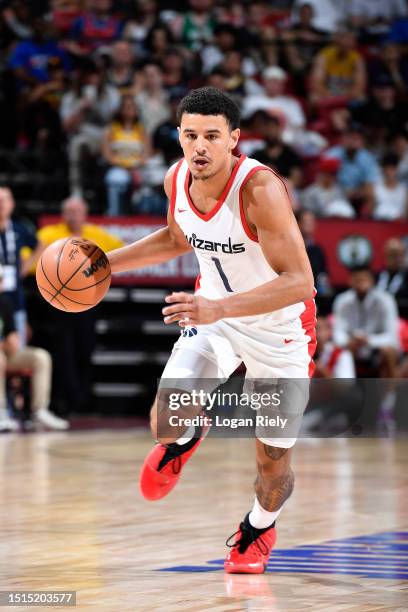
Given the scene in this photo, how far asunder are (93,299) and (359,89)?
11.1 m

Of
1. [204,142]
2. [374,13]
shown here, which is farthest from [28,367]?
[374,13]

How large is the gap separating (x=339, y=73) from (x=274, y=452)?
435 inches

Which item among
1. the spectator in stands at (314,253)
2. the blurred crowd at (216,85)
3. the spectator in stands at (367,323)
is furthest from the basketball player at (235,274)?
the blurred crowd at (216,85)

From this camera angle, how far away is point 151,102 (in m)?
13.6

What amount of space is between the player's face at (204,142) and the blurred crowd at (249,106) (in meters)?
6.47

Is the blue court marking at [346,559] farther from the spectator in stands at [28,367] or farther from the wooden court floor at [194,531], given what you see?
the spectator in stands at [28,367]

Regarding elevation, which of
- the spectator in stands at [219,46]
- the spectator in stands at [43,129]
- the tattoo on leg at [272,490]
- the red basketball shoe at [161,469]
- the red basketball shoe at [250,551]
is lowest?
the red basketball shoe at [250,551]

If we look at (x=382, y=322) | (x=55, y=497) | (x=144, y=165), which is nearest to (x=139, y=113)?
(x=144, y=165)

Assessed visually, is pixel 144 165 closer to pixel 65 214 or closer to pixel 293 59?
pixel 65 214

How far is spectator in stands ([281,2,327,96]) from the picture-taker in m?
15.4

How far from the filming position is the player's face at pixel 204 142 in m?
4.78

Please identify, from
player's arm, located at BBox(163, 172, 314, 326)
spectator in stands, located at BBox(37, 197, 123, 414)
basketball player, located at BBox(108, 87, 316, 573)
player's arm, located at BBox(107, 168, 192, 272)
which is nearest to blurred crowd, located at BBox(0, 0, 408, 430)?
spectator in stands, located at BBox(37, 197, 123, 414)

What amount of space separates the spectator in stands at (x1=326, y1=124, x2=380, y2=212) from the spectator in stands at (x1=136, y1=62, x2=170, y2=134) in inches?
81.7

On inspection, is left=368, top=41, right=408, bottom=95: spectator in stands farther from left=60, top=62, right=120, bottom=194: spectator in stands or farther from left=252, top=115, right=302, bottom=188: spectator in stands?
left=60, top=62, right=120, bottom=194: spectator in stands
